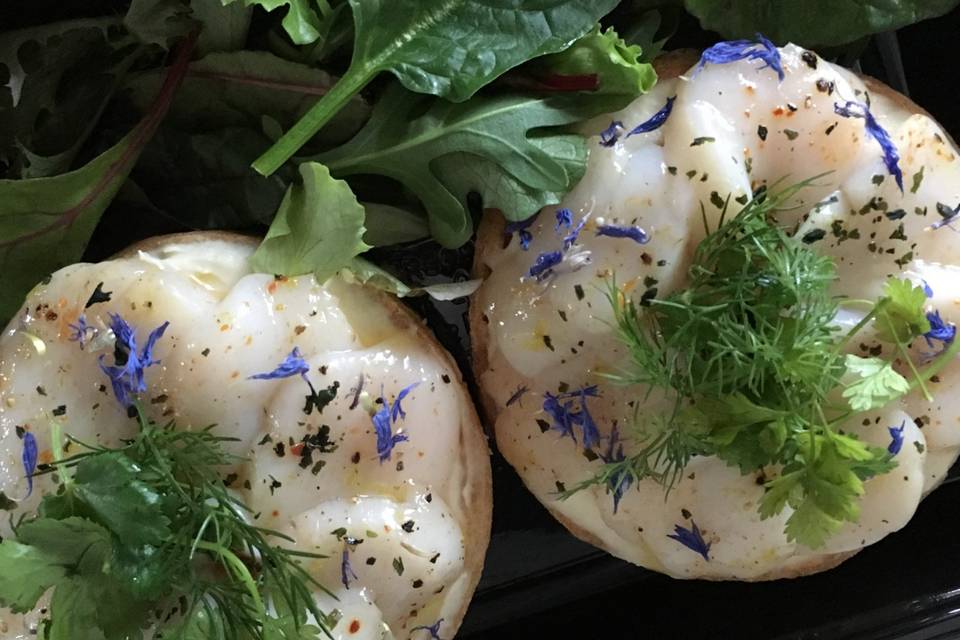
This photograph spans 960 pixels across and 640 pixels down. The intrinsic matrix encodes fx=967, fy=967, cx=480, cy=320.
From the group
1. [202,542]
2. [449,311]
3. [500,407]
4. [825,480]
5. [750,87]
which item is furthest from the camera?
[449,311]

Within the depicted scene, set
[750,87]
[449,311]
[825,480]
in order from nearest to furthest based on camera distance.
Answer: [825,480] < [750,87] < [449,311]

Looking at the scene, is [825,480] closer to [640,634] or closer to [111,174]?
[640,634]

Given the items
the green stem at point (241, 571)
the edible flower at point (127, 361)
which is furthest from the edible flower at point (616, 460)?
the edible flower at point (127, 361)

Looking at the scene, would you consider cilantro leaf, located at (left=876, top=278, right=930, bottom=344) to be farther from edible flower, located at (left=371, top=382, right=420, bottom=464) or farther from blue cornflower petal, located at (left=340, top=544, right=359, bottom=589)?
blue cornflower petal, located at (left=340, top=544, right=359, bottom=589)

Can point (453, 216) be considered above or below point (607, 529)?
above

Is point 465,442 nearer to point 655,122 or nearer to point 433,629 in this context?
point 433,629

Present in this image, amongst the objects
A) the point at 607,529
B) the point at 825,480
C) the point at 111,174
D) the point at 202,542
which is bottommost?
the point at 607,529

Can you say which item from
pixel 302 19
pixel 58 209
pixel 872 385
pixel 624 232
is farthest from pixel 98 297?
pixel 872 385

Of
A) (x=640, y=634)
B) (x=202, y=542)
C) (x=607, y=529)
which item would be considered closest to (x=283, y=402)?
(x=202, y=542)
